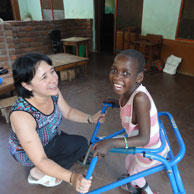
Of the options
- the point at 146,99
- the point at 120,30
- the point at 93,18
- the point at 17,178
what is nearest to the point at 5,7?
the point at 93,18

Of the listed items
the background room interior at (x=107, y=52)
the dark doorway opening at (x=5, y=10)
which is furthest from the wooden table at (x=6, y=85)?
the dark doorway opening at (x=5, y=10)

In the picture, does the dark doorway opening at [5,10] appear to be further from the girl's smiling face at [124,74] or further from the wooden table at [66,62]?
the girl's smiling face at [124,74]

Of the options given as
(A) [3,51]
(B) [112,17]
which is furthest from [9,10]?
(A) [3,51]

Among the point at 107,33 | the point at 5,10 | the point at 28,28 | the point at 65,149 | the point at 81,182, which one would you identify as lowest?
the point at 65,149

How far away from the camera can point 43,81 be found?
4.33 feet

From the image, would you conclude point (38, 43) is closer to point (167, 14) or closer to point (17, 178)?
point (167, 14)

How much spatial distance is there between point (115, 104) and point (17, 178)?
1.25 metres

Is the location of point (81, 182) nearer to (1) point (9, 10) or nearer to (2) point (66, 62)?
(2) point (66, 62)

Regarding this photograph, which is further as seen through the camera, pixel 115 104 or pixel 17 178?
pixel 17 178

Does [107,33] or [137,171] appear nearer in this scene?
[137,171]

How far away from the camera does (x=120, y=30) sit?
6.48 metres

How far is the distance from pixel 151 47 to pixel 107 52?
8.71ft

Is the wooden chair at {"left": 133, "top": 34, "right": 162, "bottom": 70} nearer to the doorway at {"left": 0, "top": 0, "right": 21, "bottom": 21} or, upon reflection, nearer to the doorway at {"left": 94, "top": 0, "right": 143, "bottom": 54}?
the doorway at {"left": 94, "top": 0, "right": 143, "bottom": 54}

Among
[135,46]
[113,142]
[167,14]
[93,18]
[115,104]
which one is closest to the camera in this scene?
[113,142]
